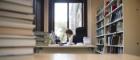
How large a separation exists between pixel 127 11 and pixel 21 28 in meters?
3.81

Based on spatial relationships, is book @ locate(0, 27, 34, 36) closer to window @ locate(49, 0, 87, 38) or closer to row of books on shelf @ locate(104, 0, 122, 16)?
row of books on shelf @ locate(104, 0, 122, 16)

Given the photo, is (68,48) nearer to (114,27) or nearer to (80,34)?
(114,27)

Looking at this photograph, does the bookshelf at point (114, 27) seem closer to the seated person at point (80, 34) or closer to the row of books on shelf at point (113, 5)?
the row of books on shelf at point (113, 5)

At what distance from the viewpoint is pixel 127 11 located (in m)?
4.03

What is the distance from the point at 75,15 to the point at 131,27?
4.11m

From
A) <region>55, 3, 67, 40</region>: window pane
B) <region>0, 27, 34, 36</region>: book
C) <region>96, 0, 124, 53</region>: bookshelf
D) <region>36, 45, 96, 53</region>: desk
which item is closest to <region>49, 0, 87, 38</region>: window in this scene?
<region>55, 3, 67, 40</region>: window pane

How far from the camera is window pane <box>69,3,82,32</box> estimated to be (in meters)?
7.89

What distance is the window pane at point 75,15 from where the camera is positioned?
25.9 ft

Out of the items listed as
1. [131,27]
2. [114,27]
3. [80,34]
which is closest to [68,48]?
[114,27]

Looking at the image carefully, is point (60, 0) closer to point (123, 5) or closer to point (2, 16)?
point (123, 5)

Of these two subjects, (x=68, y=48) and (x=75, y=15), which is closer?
(x=68, y=48)

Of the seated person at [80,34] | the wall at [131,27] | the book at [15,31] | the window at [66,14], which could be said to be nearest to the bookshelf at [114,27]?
the wall at [131,27]

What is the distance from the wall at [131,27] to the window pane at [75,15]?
391 centimetres

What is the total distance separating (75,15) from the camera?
26.2 ft
